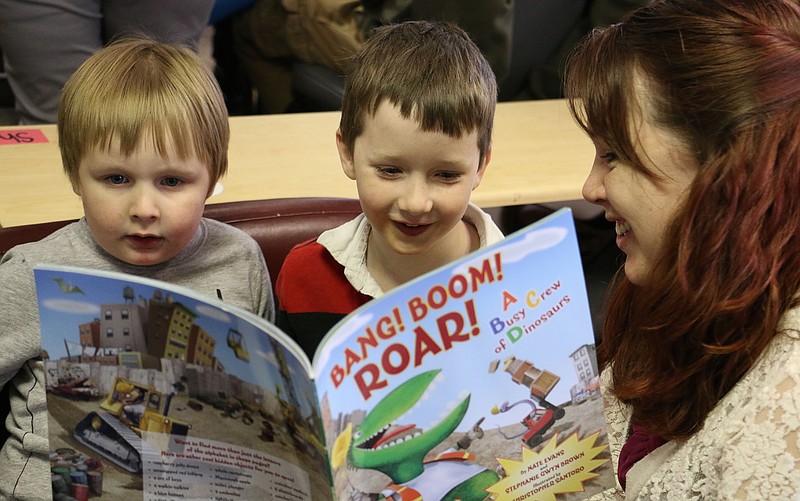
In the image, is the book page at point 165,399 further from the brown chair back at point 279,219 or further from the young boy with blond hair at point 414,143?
the brown chair back at point 279,219

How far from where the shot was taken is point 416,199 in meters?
1.20

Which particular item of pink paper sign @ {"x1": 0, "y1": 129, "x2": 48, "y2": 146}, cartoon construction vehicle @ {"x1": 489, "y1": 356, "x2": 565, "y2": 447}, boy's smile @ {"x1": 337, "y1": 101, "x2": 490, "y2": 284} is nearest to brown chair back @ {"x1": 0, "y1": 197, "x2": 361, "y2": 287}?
boy's smile @ {"x1": 337, "y1": 101, "x2": 490, "y2": 284}

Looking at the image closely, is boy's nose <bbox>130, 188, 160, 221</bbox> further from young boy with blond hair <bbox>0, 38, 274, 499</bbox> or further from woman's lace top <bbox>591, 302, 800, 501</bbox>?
woman's lace top <bbox>591, 302, 800, 501</bbox>

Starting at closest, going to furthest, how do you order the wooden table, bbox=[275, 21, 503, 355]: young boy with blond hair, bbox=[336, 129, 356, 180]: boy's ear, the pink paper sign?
bbox=[275, 21, 503, 355]: young boy with blond hair < bbox=[336, 129, 356, 180]: boy's ear < the wooden table < the pink paper sign

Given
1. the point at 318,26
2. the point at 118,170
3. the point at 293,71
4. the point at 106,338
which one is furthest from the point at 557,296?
the point at 293,71

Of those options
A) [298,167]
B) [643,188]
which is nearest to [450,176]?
[643,188]

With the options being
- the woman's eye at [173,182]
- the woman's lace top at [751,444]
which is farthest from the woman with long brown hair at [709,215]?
the woman's eye at [173,182]

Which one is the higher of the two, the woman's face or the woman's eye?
the woman's eye

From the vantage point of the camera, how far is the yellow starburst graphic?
958 mm

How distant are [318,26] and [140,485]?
6.62 ft

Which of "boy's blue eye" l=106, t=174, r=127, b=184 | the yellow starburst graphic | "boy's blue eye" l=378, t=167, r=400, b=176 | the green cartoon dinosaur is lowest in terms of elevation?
the yellow starburst graphic

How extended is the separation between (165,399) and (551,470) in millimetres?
424

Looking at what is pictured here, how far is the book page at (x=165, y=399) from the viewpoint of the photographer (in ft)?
2.90

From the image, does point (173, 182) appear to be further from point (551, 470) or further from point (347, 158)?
point (551, 470)
